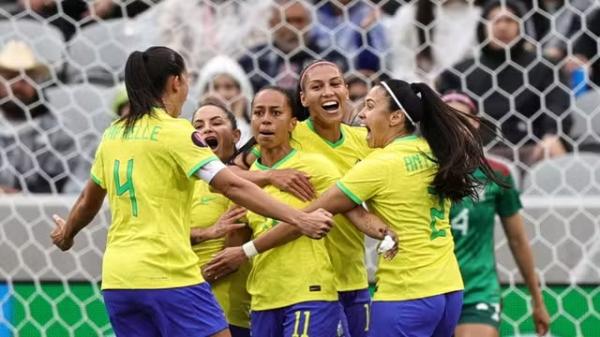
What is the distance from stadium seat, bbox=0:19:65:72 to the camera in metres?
7.93

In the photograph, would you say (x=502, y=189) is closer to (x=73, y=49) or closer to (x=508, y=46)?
(x=508, y=46)

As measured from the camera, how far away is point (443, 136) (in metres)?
5.04

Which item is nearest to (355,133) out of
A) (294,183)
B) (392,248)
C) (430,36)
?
(294,183)

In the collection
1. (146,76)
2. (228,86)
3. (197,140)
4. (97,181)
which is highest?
(146,76)

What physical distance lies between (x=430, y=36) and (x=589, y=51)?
0.90 m

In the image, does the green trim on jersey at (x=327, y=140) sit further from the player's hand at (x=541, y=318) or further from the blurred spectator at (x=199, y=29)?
the blurred spectator at (x=199, y=29)

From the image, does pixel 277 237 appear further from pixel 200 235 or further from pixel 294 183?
pixel 200 235

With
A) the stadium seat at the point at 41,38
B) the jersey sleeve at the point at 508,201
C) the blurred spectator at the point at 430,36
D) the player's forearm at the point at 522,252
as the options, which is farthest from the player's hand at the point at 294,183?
the stadium seat at the point at 41,38

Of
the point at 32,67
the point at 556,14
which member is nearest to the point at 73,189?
the point at 32,67

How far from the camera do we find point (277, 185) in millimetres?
5207

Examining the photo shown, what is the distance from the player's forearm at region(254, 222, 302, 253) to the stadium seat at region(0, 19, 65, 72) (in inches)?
123

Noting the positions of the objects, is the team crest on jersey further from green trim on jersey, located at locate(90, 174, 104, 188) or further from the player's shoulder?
the player's shoulder

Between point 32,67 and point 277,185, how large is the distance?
3104 millimetres

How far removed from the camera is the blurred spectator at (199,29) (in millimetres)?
8039
